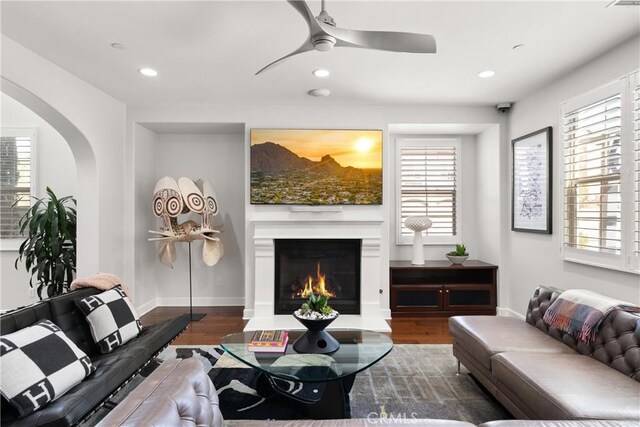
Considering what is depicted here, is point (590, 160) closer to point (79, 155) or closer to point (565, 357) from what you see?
point (565, 357)

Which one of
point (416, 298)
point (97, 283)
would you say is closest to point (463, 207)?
point (416, 298)

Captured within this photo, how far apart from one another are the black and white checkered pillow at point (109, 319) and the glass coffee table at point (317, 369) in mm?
690

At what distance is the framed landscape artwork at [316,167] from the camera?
14.3 ft

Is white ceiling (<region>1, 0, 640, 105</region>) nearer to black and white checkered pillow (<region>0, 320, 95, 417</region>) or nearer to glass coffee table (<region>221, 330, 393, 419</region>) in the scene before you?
black and white checkered pillow (<region>0, 320, 95, 417</region>)

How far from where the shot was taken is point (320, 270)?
14.7 ft

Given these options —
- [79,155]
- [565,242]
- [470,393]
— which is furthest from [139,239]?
[565,242]

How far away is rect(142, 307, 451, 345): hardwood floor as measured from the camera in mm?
3668

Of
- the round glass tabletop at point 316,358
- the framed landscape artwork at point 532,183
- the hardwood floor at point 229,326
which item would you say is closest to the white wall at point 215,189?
the hardwood floor at point 229,326

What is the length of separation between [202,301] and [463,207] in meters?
3.96

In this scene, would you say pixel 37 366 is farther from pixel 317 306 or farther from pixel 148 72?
pixel 148 72

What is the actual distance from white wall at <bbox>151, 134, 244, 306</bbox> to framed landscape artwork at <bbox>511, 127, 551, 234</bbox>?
3550mm

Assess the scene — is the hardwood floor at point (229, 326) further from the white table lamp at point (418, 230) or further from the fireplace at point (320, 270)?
the white table lamp at point (418, 230)

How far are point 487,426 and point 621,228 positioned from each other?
2.36 m

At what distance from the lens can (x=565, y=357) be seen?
210cm
